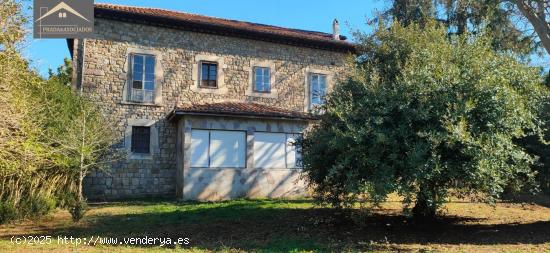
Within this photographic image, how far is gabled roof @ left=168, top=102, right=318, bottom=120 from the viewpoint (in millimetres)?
15542

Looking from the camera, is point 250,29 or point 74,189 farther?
point 250,29

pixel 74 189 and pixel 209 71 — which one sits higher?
pixel 209 71

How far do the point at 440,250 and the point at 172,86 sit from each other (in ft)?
41.4

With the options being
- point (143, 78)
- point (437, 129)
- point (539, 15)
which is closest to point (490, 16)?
point (539, 15)

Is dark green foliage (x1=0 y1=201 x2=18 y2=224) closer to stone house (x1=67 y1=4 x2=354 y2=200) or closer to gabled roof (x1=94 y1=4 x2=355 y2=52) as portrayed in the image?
stone house (x1=67 y1=4 x2=354 y2=200)

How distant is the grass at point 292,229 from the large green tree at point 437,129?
0.96 meters

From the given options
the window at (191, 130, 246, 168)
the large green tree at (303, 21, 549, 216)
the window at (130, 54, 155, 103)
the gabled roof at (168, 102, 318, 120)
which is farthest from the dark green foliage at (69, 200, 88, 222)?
the window at (130, 54, 155, 103)

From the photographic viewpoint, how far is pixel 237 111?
16.0 metres

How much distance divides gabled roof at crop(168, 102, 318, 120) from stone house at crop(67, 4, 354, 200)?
0.13 ft

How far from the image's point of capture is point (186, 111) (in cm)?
1539

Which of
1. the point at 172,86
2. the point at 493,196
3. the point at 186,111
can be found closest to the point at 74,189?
the point at 186,111

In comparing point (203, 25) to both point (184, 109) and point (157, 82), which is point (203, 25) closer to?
point (157, 82)

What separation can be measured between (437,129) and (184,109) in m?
10.1

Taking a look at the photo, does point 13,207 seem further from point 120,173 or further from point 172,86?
point 172,86
